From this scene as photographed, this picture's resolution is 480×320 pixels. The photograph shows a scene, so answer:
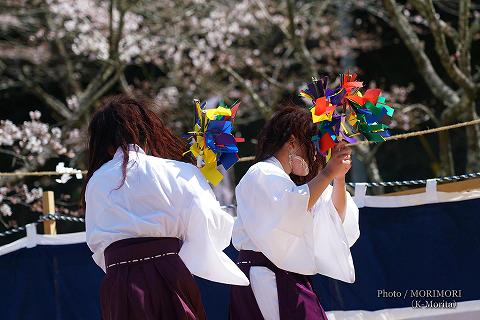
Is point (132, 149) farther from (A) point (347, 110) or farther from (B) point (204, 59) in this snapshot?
(B) point (204, 59)

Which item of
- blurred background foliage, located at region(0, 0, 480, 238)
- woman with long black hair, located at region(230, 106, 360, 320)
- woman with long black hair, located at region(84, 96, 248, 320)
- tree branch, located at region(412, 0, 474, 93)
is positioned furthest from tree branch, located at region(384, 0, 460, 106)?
woman with long black hair, located at region(84, 96, 248, 320)

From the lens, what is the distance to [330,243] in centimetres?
357

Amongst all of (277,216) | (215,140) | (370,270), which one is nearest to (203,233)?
(277,216)

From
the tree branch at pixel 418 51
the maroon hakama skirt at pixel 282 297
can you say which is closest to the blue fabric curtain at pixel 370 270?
the maroon hakama skirt at pixel 282 297

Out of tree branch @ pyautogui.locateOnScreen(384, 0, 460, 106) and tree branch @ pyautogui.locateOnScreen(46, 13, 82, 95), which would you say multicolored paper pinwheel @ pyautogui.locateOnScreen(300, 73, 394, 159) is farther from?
tree branch @ pyautogui.locateOnScreen(46, 13, 82, 95)

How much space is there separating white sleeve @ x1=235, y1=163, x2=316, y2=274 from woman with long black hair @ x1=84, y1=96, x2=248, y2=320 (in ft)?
0.72

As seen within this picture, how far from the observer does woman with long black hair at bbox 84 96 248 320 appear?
3023 millimetres

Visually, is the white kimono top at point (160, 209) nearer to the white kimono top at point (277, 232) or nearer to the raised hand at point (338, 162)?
the white kimono top at point (277, 232)

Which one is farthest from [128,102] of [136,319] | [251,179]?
[136,319]

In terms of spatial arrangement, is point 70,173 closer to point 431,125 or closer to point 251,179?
point 251,179

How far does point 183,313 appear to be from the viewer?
9.89 ft

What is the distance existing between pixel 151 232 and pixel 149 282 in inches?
7.2

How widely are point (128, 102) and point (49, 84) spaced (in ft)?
26.7

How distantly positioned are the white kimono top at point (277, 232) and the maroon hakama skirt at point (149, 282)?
38cm
